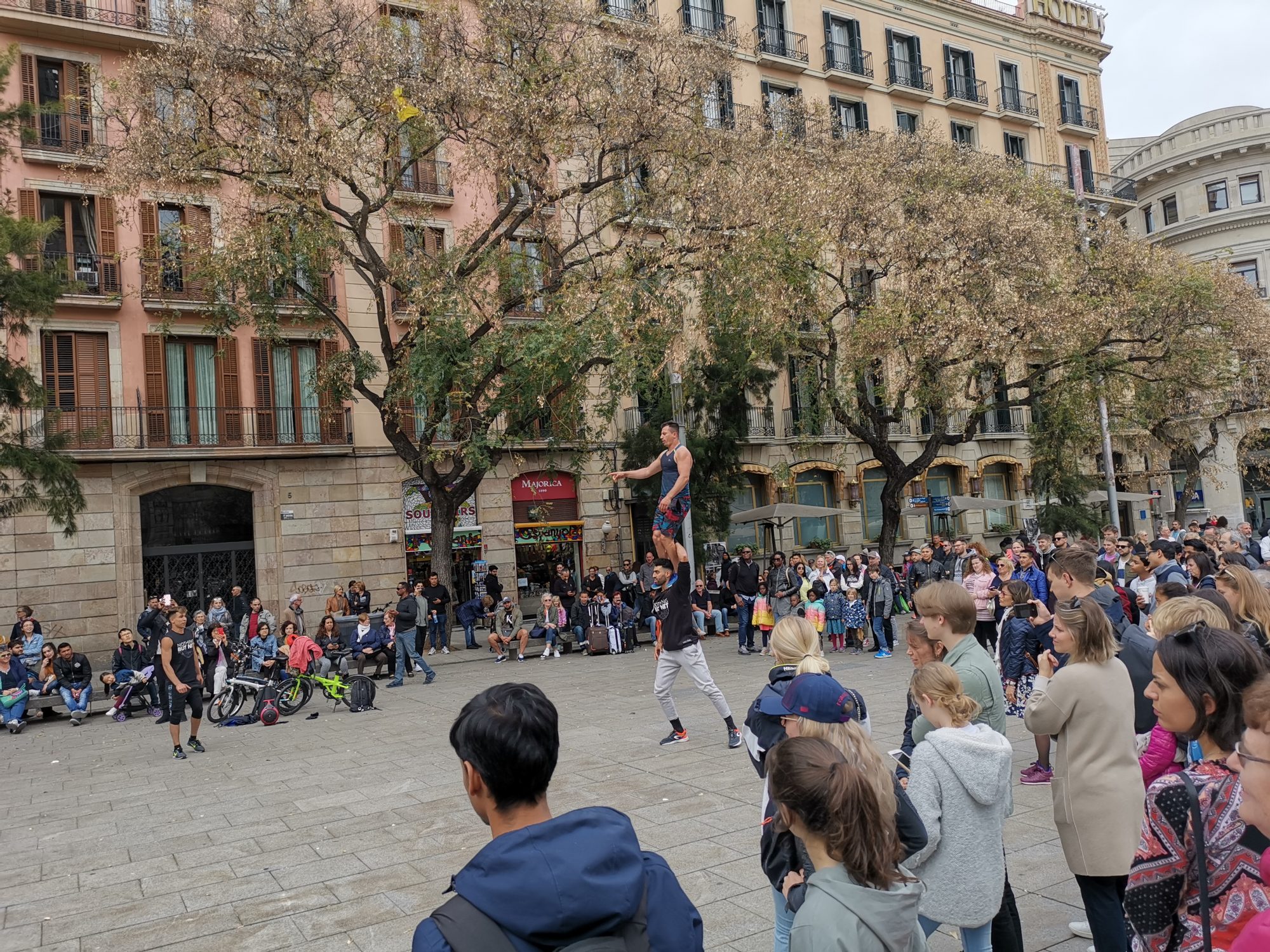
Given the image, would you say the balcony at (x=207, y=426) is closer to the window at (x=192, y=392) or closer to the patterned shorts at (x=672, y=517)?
the window at (x=192, y=392)

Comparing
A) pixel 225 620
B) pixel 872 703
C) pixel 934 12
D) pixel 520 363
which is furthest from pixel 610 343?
pixel 934 12

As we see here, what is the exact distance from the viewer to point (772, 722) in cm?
434

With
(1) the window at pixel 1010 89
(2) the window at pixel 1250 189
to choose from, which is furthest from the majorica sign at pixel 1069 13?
(2) the window at pixel 1250 189

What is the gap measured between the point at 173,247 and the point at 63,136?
5.46 meters

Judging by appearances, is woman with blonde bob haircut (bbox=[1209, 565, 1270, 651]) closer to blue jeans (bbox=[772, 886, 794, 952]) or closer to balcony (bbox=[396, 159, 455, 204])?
blue jeans (bbox=[772, 886, 794, 952])

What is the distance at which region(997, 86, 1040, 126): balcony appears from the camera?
132 ft

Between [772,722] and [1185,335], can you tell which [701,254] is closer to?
[1185,335]

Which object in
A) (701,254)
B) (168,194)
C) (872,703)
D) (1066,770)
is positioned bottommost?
(872,703)

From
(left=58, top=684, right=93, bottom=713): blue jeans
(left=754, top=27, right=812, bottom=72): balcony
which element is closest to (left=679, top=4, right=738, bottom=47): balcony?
(left=754, top=27, right=812, bottom=72): balcony

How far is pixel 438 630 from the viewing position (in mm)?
21844

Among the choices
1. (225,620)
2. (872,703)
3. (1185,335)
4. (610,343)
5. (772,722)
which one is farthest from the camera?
(1185,335)

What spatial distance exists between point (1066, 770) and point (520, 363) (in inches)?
600

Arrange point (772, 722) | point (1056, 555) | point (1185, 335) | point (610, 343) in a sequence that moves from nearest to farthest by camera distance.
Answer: point (772, 722) < point (1056, 555) < point (610, 343) < point (1185, 335)

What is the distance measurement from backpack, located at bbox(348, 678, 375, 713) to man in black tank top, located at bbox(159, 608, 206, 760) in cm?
295
